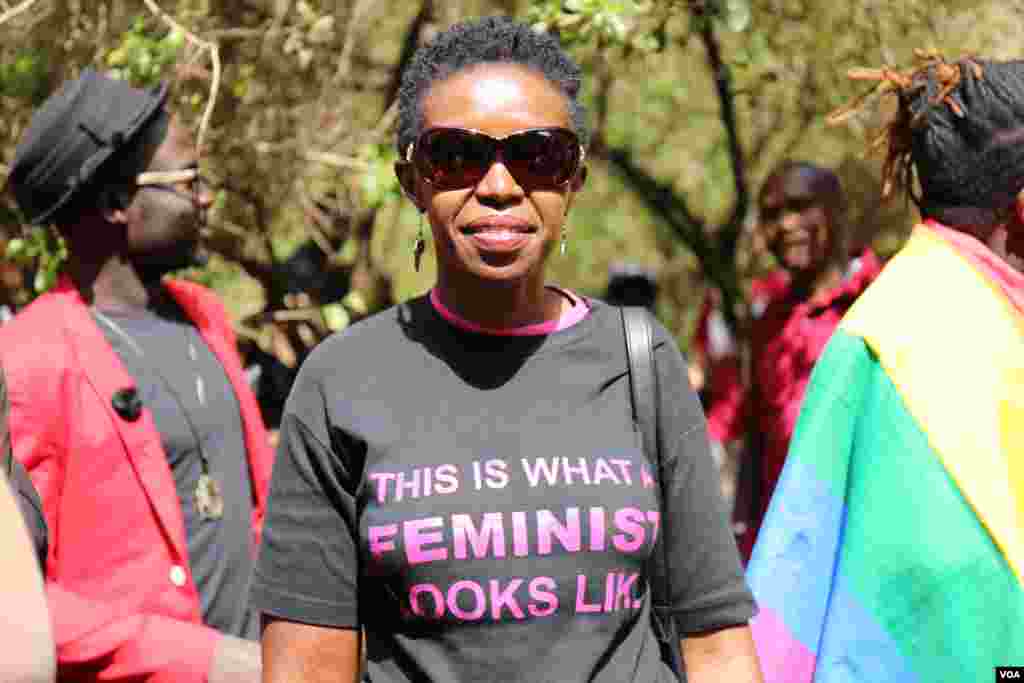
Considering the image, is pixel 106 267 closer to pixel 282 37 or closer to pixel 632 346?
pixel 632 346

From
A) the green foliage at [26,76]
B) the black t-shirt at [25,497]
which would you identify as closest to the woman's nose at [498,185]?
the black t-shirt at [25,497]

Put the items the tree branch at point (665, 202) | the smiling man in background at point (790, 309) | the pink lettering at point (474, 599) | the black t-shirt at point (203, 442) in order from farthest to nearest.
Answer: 1. the tree branch at point (665, 202)
2. the smiling man in background at point (790, 309)
3. the black t-shirt at point (203, 442)
4. the pink lettering at point (474, 599)

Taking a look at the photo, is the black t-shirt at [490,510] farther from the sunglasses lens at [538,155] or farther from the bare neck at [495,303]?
the sunglasses lens at [538,155]

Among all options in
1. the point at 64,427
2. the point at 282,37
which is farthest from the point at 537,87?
the point at 282,37

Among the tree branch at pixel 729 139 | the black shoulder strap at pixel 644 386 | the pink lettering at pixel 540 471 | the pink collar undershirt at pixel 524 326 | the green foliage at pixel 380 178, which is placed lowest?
the tree branch at pixel 729 139

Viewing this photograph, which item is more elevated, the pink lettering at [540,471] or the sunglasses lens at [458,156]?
the sunglasses lens at [458,156]

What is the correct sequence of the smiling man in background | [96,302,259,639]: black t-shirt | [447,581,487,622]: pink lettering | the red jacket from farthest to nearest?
the smiling man in background < [96,302,259,639]: black t-shirt < the red jacket < [447,581,487,622]: pink lettering

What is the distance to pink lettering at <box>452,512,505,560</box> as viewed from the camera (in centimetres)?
247

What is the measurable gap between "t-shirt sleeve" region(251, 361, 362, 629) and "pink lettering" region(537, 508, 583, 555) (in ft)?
0.97

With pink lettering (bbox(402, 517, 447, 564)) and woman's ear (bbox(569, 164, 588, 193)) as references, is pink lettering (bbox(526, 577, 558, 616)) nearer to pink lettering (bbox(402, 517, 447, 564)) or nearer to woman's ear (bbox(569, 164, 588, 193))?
pink lettering (bbox(402, 517, 447, 564))

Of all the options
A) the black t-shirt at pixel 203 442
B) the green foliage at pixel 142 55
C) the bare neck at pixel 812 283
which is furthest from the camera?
the bare neck at pixel 812 283

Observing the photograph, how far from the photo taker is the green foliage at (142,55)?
507cm

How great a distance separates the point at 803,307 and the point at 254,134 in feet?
7.08

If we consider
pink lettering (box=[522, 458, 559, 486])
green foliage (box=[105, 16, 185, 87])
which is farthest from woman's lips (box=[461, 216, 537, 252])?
green foliage (box=[105, 16, 185, 87])
